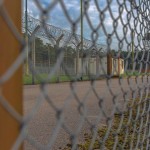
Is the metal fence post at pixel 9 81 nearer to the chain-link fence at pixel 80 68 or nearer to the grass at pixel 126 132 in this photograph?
the chain-link fence at pixel 80 68

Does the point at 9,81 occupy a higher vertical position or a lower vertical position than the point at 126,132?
higher

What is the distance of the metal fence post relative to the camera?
838mm

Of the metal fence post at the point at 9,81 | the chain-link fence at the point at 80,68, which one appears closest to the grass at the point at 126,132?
the chain-link fence at the point at 80,68

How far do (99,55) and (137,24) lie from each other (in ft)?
2.20

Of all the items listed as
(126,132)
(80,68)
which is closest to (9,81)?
(80,68)

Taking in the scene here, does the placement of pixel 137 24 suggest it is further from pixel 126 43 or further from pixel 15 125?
pixel 15 125

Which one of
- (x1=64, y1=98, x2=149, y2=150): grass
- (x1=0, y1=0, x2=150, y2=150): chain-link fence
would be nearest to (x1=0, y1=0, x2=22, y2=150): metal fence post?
(x1=0, y1=0, x2=150, y2=150): chain-link fence

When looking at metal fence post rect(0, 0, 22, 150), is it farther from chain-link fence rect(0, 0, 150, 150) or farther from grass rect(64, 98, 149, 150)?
grass rect(64, 98, 149, 150)

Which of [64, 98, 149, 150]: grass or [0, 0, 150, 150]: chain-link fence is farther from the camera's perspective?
[64, 98, 149, 150]: grass

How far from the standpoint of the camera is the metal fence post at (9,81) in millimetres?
838

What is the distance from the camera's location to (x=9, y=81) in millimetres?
875

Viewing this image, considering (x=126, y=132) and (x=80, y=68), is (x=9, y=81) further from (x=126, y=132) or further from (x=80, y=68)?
(x=126, y=132)

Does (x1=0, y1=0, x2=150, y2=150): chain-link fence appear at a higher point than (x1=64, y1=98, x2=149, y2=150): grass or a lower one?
higher

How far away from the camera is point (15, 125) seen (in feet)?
2.87
